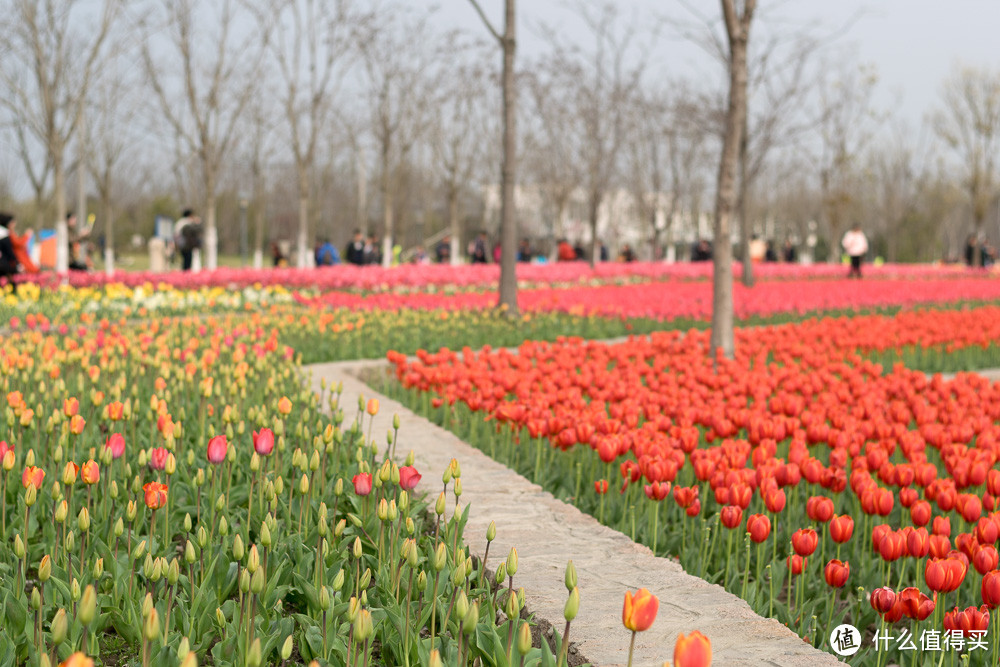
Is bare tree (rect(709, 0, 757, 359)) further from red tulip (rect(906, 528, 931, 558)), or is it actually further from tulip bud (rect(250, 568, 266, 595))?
tulip bud (rect(250, 568, 266, 595))

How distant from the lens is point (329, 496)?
3.57 meters

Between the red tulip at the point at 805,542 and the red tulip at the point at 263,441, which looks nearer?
the red tulip at the point at 805,542

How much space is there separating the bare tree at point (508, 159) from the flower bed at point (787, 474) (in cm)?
477

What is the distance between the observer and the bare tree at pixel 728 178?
315 inches

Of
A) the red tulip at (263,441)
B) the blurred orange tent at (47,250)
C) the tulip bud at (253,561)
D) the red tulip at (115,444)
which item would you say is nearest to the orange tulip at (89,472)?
the red tulip at (115,444)

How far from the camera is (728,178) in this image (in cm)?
801

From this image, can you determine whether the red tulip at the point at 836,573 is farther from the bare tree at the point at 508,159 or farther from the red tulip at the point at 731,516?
the bare tree at the point at 508,159

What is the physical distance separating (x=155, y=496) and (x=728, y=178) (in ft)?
21.0

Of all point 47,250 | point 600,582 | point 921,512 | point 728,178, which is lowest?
point 600,582

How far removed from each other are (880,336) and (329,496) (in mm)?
6721

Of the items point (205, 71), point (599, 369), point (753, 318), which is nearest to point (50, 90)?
point (205, 71)

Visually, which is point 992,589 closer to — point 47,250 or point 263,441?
point 263,441

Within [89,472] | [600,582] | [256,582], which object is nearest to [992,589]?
[600,582]

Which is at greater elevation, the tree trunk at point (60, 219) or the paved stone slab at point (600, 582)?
the tree trunk at point (60, 219)
